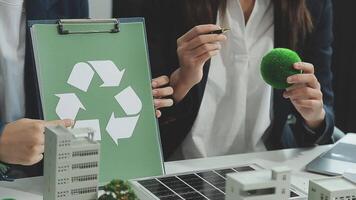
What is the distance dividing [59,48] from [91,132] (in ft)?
0.93

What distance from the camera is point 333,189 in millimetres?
971

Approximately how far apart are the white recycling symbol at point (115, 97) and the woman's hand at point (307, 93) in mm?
401

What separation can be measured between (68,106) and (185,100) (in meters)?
0.50

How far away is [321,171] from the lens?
1382 millimetres

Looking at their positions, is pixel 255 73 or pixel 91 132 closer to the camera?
pixel 91 132

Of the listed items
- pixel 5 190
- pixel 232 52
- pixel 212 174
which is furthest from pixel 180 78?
pixel 5 190

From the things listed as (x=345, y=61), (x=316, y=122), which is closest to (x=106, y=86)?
(x=316, y=122)

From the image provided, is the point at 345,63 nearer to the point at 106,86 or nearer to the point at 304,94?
the point at 304,94

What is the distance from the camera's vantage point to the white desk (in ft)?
4.11

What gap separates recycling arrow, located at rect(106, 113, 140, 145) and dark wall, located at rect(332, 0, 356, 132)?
4.54 ft

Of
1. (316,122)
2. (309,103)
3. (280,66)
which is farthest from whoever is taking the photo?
(316,122)

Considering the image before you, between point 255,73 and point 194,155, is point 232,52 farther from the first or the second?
point 194,155

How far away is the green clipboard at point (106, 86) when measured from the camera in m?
1.21

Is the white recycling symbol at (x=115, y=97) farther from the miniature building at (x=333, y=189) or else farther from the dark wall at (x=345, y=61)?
the dark wall at (x=345, y=61)
